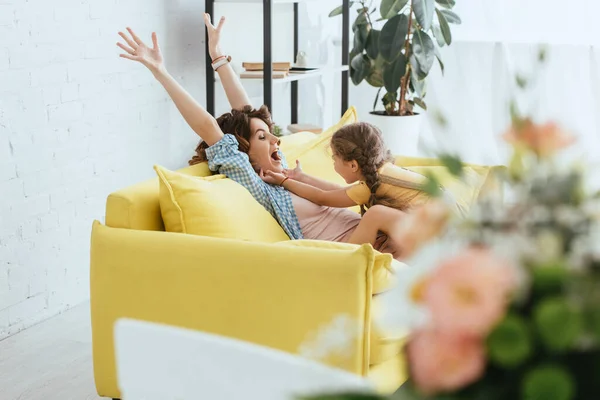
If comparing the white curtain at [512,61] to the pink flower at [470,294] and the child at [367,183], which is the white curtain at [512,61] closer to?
the child at [367,183]

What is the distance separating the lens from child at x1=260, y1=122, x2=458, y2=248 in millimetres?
2459

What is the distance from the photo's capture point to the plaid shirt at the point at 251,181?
258 centimetres

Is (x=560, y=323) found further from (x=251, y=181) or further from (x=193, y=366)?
(x=251, y=181)

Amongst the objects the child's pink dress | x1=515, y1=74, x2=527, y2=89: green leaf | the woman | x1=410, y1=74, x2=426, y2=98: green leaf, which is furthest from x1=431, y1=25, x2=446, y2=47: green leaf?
x1=515, y1=74, x2=527, y2=89: green leaf

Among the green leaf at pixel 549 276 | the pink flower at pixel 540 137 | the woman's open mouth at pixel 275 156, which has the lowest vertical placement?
the woman's open mouth at pixel 275 156

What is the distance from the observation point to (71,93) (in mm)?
3309

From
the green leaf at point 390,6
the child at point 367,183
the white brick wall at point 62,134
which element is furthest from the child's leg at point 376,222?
the green leaf at point 390,6

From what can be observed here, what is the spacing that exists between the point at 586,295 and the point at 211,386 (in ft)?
1.62

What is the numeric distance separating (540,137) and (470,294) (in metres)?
0.12

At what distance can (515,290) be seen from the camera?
0.50 m

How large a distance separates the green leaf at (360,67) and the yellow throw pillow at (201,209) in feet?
8.20

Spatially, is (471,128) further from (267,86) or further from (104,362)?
(104,362)

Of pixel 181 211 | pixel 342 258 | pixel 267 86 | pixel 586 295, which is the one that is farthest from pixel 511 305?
pixel 267 86

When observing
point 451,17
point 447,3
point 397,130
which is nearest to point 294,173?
point 397,130
